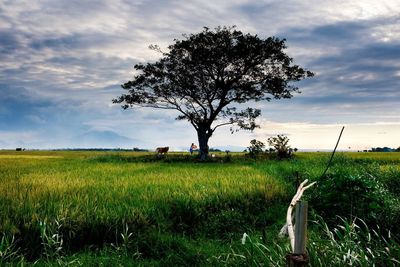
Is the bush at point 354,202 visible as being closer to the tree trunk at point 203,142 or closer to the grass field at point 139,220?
the grass field at point 139,220

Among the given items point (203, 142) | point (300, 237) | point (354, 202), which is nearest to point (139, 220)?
point (354, 202)

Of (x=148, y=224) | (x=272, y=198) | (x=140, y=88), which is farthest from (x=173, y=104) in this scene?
(x=148, y=224)

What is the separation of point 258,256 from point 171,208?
4336mm

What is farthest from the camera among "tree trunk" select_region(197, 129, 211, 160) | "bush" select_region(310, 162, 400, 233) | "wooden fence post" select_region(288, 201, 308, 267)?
"tree trunk" select_region(197, 129, 211, 160)

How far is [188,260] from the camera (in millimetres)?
6820

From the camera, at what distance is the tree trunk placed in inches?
1297

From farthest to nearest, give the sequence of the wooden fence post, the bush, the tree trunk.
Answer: the tree trunk, the bush, the wooden fence post

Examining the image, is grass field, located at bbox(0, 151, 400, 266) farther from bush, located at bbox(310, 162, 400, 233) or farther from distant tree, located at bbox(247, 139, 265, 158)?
distant tree, located at bbox(247, 139, 265, 158)

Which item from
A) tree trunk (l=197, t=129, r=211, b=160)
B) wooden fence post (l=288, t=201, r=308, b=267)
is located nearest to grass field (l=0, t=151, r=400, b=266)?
wooden fence post (l=288, t=201, r=308, b=267)

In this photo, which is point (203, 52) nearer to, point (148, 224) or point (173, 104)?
point (173, 104)

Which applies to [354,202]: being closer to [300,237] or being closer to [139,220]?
[139,220]

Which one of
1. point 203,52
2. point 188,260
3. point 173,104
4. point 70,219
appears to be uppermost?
point 203,52

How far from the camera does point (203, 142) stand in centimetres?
3397

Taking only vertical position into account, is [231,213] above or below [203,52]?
below
